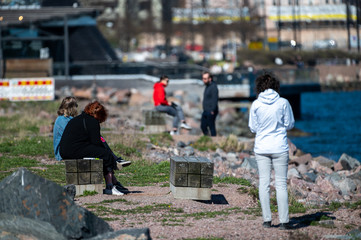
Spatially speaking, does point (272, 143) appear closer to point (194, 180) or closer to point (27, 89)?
point (194, 180)

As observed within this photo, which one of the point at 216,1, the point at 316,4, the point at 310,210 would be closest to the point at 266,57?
the point at 316,4

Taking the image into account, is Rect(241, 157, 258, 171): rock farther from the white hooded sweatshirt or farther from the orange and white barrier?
the orange and white barrier

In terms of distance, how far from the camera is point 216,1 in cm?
10294

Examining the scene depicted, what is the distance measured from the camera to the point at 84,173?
11.2 meters

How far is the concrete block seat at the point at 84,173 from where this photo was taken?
11.1 meters

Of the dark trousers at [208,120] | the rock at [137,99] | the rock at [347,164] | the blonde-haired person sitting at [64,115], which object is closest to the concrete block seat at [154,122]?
the dark trousers at [208,120]

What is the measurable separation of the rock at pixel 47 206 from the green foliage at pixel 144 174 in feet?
15.7

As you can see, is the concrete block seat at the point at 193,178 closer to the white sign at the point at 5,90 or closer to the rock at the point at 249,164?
the rock at the point at 249,164

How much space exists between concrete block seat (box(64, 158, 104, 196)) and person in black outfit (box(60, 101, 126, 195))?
142 mm

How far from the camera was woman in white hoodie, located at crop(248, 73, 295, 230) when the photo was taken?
352 inches

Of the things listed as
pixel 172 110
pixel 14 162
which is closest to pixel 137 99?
pixel 172 110

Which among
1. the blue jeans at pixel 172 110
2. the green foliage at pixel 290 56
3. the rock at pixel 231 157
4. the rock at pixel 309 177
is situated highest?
the green foliage at pixel 290 56

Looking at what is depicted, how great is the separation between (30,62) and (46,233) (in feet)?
97.3

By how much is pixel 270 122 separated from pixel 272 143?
0.84 ft
